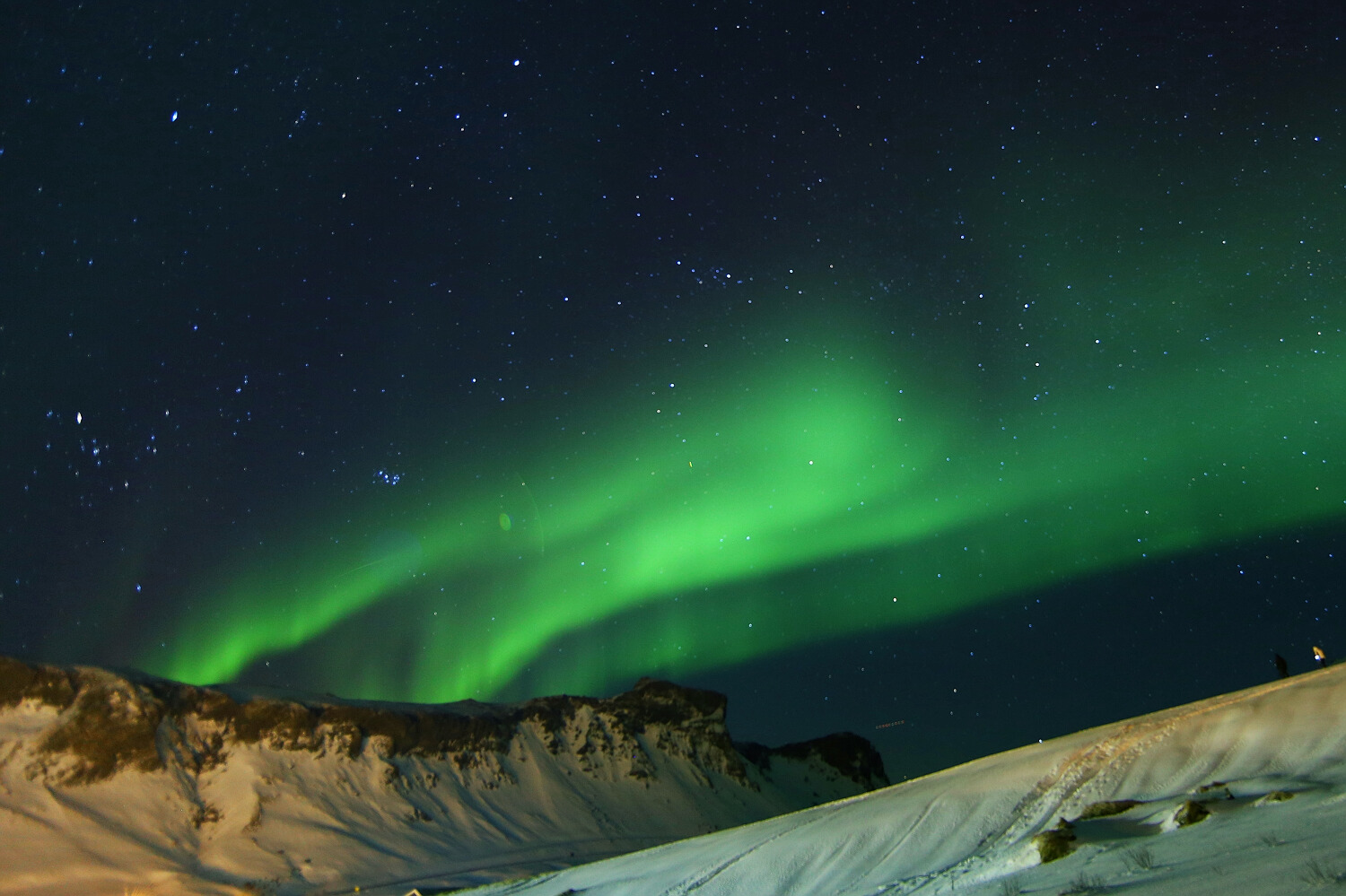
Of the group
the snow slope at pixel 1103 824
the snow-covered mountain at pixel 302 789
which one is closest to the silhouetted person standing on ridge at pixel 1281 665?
the snow slope at pixel 1103 824

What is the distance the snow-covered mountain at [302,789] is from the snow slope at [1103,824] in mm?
58391

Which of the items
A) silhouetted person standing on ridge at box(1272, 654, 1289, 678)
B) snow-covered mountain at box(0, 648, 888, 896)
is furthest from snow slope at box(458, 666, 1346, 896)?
snow-covered mountain at box(0, 648, 888, 896)

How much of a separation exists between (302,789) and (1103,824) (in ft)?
282

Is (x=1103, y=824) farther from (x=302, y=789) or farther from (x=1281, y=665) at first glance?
(x=302, y=789)

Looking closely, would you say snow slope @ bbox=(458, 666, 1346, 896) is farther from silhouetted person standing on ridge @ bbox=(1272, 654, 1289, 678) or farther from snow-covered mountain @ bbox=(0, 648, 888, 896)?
snow-covered mountain @ bbox=(0, 648, 888, 896)

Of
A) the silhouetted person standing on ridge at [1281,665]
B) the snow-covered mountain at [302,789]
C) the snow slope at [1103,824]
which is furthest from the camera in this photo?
the snow-covered mountain at [302,789]

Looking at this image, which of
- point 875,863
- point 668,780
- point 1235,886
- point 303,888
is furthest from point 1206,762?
point 668,780

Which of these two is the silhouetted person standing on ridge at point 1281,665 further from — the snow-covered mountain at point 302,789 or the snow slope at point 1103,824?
the snow-covered mountain at point 302,789

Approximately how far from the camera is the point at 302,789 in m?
82.4

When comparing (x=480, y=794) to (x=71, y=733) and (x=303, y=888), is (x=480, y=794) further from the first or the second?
(x=71, y=733)

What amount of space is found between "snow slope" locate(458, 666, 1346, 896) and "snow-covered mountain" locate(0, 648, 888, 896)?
5839cm

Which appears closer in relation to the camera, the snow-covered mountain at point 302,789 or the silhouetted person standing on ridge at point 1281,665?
the silhouetted person standing on ridge at point 1281,665

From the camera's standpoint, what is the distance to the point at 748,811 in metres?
117

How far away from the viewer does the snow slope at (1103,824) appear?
789cm
